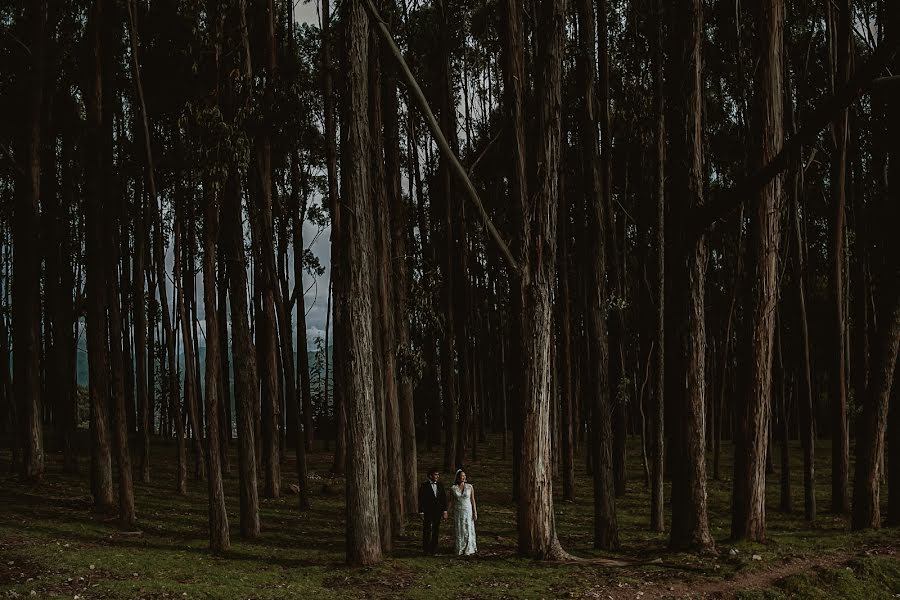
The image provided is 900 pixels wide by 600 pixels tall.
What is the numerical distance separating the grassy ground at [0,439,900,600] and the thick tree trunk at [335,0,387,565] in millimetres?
773

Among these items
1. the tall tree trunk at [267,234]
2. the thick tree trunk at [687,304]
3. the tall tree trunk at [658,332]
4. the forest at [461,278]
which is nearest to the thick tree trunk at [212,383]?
the forest at [461,278]

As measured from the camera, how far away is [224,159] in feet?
50.0

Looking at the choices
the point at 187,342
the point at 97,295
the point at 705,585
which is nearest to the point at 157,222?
the point at 97,295

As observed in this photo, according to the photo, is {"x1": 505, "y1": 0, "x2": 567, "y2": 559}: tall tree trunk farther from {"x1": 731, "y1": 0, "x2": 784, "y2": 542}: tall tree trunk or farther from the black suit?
{"x1": 731, "y1": 0, "x2": 784, "y2": 542}: tall tree trunk

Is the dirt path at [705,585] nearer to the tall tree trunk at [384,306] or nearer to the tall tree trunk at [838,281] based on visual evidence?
the tall tree trunk at [838,281]

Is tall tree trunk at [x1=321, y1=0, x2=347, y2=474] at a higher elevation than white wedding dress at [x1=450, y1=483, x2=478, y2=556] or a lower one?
higher

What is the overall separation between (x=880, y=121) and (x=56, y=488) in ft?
83.0

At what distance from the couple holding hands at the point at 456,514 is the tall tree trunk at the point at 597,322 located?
88.3 inches

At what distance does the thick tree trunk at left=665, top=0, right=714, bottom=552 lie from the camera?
13.6m

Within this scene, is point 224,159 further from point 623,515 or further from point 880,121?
point 880,121

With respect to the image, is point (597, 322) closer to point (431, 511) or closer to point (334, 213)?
point (431, 511)

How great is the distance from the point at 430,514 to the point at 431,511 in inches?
2.4

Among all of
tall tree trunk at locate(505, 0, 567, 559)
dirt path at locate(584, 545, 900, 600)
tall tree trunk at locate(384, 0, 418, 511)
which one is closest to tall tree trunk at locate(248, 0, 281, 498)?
tall tree trunk at locate(384, 0, 418, 511)

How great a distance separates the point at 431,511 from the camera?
15.3m
